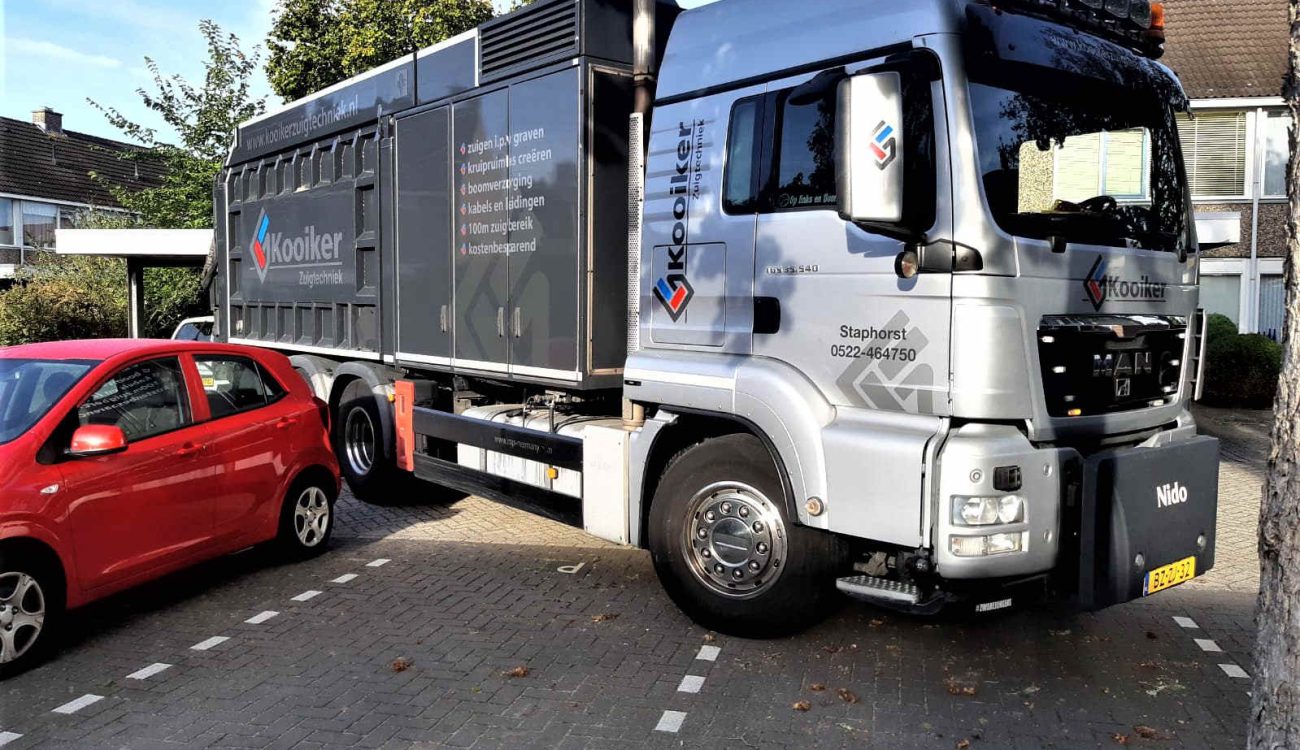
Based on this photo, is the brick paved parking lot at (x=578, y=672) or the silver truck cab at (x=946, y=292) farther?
the brick paved parking lot at (x=578, y=672)

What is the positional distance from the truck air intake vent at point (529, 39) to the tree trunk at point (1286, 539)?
4.03 m

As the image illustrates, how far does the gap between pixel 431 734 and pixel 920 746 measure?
206 cm

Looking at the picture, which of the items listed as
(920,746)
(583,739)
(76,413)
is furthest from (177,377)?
(920,746)

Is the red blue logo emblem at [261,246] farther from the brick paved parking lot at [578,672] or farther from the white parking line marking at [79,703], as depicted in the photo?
the white parking line marking at [79,703]

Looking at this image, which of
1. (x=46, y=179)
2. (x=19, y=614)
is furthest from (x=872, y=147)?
(x=46, y=179)

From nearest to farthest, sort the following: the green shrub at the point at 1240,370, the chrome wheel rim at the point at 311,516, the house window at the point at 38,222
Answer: the chrome wheel rim at the point at 311,516, the green shrub at the point at 1240,370, the house window at the point at 38,222

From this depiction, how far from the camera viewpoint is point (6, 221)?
3075 cm

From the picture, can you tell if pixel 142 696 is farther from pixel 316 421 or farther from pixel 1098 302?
pixel 1098 302

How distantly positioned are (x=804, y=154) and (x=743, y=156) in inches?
15.5

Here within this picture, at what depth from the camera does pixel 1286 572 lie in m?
3.09

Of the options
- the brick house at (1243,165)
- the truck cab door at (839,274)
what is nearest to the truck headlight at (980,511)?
the truck cab door at (839,274)

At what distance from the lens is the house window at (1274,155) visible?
1950 cm

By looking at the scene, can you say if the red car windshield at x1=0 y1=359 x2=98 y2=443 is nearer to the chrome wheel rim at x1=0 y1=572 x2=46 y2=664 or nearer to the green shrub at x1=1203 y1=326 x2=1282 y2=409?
the chrome wheel rim at x1=0 y1=572 x2=46 y2=664

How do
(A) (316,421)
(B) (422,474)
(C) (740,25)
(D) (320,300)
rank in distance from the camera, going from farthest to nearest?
(D) (320,300)
(B) (422,474)
(A) (316,421)
(C) (740,25)
